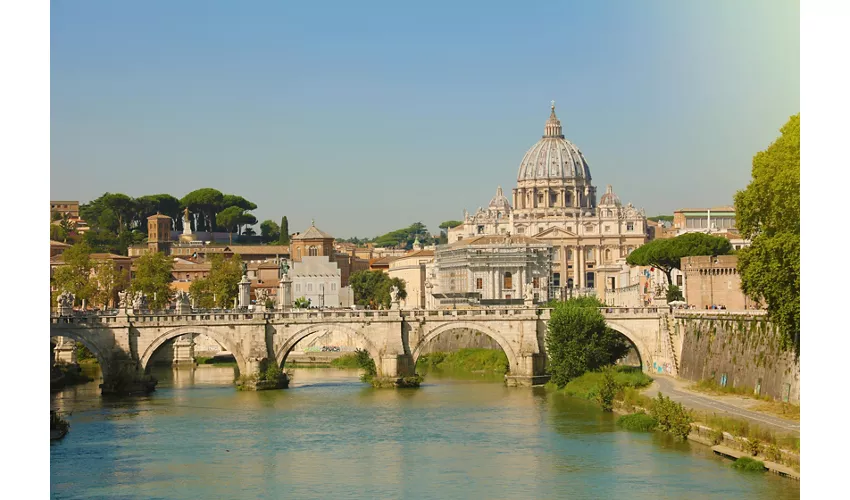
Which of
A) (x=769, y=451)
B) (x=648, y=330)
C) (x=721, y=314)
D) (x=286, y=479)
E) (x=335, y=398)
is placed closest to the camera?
(x=769, y=451)

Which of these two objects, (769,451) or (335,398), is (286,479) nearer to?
(769,451)

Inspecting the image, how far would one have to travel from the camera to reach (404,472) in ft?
52.8

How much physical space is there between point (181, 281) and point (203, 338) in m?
12.2

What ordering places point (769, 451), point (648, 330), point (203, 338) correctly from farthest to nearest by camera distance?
point (203, 338), point (648, 330), point (769, 451)

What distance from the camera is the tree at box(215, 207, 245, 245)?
54156mm

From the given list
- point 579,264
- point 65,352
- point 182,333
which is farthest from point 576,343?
point 579,264

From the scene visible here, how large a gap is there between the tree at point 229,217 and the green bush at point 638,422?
120 ft

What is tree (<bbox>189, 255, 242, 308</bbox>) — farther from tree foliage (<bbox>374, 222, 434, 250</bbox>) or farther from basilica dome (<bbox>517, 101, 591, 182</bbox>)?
tree foliage (<bbox>374, 222, 434, 250</bbox>)

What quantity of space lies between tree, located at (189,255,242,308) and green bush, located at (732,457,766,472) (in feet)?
77.5

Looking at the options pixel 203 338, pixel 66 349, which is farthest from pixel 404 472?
pixel 203 338

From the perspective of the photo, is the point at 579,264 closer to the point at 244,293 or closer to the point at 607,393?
the point at 244,293

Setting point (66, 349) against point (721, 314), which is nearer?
point (721, 314)

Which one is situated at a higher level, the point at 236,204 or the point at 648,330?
the point at 236,204
